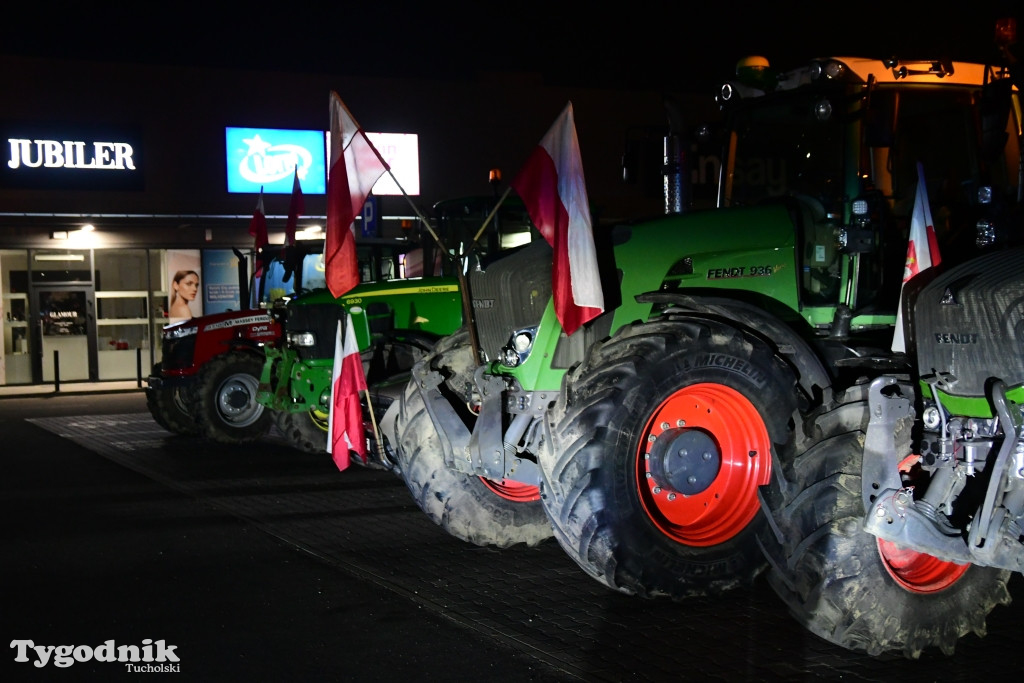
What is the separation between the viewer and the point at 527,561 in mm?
7805

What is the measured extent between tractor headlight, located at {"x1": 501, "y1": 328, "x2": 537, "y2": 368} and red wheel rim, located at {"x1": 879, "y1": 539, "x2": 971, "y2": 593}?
8.19 ft

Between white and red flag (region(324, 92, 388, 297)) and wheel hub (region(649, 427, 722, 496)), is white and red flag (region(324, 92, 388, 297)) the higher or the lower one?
the higher one

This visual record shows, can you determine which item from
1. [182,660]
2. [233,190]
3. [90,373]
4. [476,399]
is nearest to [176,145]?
[233,190]

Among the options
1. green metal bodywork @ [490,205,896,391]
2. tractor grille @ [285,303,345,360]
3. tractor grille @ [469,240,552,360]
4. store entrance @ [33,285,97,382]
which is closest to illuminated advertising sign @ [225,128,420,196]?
store entrance @ [33,285,97,382]

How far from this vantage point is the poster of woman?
27141 millimetres

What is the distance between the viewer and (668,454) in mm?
6508

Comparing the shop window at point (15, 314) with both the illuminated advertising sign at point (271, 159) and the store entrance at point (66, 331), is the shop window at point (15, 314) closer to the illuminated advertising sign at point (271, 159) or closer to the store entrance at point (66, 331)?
the store entrance at point (66, 331)

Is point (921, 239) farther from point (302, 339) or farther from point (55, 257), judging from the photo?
point (55, 257)

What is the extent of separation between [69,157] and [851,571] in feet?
75.7

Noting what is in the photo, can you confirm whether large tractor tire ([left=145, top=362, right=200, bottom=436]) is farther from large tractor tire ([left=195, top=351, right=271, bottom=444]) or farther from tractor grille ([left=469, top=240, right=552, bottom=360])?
tractor grille ([left=469, top=240, right=552, bottom=360])

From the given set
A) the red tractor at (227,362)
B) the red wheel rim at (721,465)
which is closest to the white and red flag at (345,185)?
the red wheel rim at (721,465)

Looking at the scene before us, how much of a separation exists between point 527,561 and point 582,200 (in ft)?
8.04

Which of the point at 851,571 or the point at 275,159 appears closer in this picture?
the point at 851,571

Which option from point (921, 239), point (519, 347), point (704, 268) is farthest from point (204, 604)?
point (921, 239)
